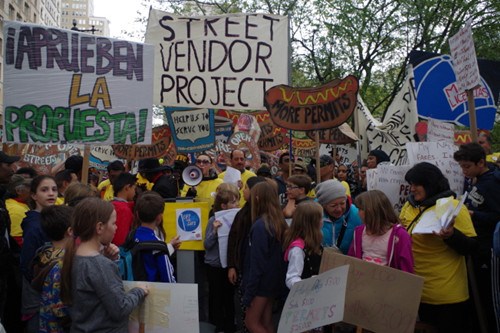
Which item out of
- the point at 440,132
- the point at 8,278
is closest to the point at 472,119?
the point at 440,132

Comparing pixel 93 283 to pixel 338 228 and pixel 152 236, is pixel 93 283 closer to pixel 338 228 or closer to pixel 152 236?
pixel 152 236

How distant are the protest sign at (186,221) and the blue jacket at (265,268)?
47.1 inches

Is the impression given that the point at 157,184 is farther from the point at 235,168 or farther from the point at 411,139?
the point at 411,139

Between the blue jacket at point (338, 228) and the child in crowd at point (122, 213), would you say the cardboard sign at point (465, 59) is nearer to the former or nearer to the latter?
the blue jacket at point (338, 228)

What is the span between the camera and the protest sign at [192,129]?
9.98m

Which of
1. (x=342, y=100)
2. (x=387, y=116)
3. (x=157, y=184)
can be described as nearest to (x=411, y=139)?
(x=387, y=116)

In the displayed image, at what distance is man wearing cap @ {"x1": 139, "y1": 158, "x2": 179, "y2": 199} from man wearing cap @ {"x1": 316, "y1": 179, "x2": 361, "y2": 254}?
8.65ft

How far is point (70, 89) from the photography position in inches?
241

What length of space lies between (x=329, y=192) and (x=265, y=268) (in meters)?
0.85

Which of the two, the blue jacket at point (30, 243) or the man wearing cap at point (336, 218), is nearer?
the blue jacket at point (30, 243)

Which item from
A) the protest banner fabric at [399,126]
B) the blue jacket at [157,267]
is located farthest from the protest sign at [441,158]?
the protest banner fabric at [399,126]

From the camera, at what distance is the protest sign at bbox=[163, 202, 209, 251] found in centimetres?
555

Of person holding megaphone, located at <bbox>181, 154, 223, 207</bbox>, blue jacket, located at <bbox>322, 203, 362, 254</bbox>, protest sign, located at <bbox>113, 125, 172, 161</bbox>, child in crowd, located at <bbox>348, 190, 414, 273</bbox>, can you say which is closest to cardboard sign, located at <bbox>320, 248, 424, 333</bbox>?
child in crowd, located at <bbox>348, 190, 414, 273</bbox>

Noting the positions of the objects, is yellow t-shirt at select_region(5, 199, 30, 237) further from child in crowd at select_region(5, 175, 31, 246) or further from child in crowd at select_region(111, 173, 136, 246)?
child in crowd at select_region(111, 173, 136, 246)
